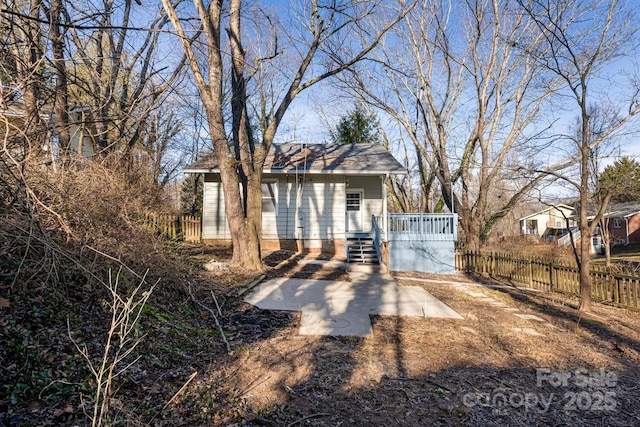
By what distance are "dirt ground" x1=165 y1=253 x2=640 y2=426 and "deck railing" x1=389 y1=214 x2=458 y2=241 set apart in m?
6.80

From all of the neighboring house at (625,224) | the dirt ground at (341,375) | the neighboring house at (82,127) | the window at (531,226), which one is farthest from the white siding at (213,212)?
the window at (531,226)

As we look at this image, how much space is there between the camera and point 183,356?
3.59 metres

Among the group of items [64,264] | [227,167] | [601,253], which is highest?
[227,167]

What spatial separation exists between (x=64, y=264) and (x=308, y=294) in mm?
4026

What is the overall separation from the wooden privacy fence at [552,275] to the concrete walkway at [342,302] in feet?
15.7

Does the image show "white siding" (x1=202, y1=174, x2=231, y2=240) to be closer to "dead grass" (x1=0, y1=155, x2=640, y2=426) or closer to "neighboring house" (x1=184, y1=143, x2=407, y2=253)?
"neighboring house" (x1=184, y1=143, x2=407, y2=253)

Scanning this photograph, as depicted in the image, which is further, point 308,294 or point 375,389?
point 308,294

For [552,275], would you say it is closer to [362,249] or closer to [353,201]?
[362,249]

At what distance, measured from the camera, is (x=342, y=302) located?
6.32 m

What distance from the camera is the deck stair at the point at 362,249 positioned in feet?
37.4

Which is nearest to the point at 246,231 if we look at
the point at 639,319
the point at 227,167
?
the point at 227,167

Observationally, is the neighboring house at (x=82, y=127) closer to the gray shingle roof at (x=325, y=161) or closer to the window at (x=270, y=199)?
the gray shingle roof at (x=325, y=161)

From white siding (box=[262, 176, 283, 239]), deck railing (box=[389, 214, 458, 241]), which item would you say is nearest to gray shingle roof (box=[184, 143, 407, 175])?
white siding (box=[262, 176, 283, 239])

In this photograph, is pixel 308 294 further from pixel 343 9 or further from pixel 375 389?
pixel 343 9
